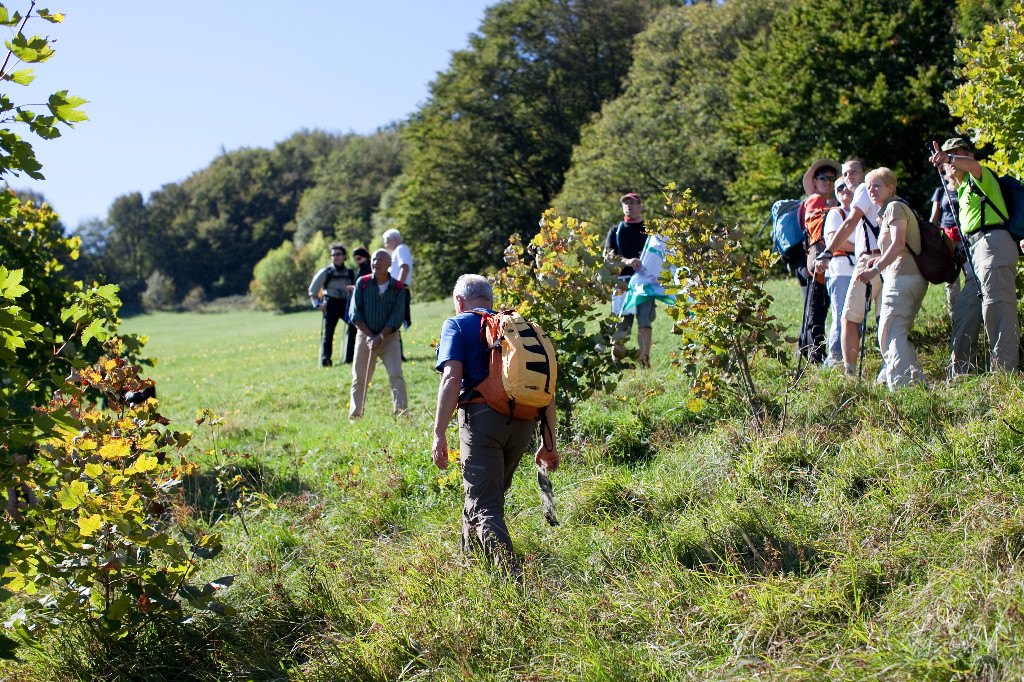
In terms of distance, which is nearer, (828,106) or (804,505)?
(804,505)

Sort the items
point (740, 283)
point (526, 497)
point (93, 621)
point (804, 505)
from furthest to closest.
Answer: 1. point (740, 283)
2. point (526, 497)
3. point (804, 505)
4. point (93, 621)

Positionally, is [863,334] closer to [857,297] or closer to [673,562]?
[857,297]

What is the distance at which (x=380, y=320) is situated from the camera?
936 cm

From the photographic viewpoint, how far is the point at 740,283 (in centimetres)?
647

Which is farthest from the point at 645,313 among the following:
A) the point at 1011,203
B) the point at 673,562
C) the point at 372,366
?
the point at 673,562

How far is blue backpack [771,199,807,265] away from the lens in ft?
27.8

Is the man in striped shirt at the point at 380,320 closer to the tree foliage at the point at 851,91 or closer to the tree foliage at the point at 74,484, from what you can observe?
the tree foliage at the point at 74,484

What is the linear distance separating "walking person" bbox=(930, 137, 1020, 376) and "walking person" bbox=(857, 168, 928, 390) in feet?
1.32

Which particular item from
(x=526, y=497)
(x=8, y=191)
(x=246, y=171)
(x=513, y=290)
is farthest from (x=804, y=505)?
(x=246, y=171)

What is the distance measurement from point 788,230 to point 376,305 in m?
4.38

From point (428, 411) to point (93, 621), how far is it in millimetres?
4687

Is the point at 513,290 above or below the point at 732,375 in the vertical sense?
above

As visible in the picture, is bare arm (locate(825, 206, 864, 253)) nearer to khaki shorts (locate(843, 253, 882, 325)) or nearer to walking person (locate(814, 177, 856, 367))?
walking person (locate(814, 177, 856, 367))

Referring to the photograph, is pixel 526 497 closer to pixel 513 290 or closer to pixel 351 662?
pixel 513 290
